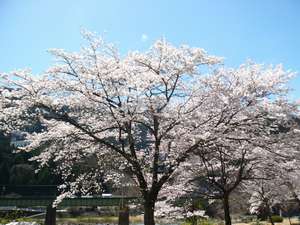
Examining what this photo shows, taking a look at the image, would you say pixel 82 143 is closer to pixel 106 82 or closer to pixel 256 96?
pixel 106 82

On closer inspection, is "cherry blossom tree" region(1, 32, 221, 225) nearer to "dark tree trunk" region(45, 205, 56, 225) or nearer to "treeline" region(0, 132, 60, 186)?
"dark tree trunk" region(45, 205, 56, 225)

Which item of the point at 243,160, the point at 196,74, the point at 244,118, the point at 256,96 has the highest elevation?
the point at 196,74

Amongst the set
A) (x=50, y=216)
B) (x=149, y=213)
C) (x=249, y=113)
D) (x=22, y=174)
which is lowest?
(x=50, y=216)

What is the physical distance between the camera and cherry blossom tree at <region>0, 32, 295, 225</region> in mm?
10516

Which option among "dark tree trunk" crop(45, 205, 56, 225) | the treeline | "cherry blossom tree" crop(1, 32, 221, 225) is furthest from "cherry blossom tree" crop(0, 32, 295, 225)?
the treeline

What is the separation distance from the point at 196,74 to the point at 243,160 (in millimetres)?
4802

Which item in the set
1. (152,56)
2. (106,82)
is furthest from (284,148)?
(106,82)

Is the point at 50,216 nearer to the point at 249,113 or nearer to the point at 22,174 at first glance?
the point at 249,113

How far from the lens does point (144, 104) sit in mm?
10492

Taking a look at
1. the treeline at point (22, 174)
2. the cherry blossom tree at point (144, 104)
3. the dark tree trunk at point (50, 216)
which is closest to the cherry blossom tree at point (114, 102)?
the cherry blossom tree at point (144, 104)

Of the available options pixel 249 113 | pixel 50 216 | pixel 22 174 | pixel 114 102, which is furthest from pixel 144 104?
pixel 22 174

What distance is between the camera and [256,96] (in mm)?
11258

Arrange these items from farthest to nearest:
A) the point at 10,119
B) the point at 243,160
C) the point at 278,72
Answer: the point at 243,160
the point at 278,72
the point at 10,119

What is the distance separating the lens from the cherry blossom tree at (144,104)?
10.5 metres
